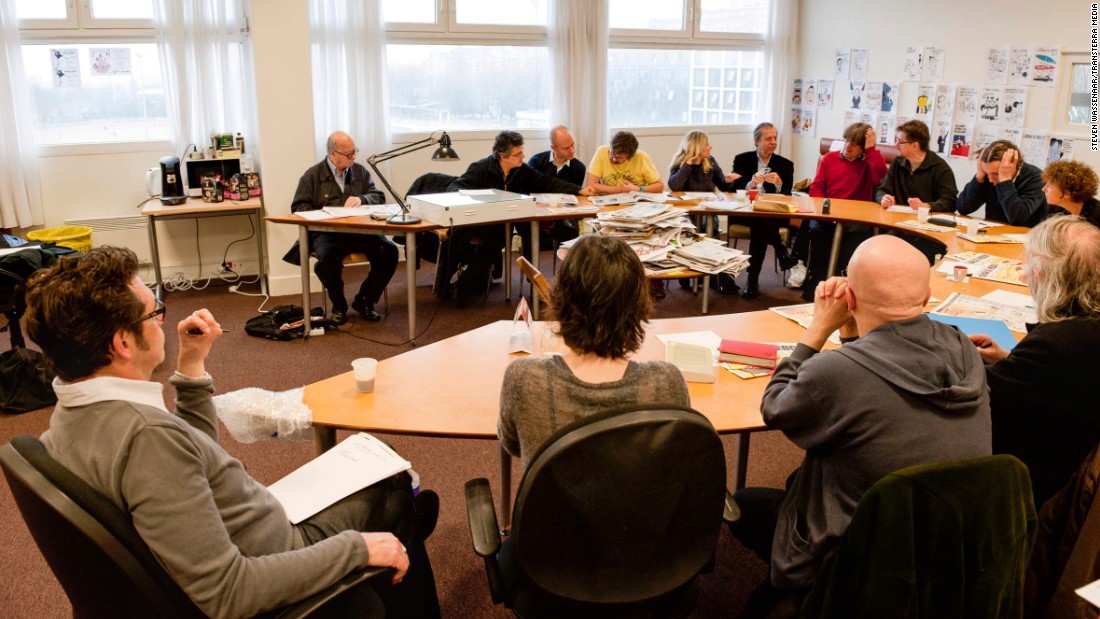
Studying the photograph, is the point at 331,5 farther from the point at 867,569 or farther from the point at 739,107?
the point at 867,569

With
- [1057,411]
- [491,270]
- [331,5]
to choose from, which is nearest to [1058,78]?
[491,270]

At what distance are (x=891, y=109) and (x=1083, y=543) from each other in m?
5.52

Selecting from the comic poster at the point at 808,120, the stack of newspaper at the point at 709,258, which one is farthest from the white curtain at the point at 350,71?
the comic poster at the point at 808,120

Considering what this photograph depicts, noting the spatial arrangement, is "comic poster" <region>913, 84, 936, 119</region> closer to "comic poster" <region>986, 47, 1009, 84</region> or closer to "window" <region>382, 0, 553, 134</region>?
"comic poster" <region>986, 47, 1009, 84</region>

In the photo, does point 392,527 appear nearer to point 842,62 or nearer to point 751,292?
point 751,292

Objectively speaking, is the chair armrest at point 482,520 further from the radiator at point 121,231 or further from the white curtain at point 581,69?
the white curtain at point 581,69

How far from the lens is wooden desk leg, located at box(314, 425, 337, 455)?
211 cm

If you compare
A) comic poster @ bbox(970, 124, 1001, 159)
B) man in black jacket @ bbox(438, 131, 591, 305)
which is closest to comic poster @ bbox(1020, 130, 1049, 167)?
comic poster @ bbox(970, 124, 1001, 159)

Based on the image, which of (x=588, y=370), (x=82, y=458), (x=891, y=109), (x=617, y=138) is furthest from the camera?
(x=891, y=109)

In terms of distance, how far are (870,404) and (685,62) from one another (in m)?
6.31

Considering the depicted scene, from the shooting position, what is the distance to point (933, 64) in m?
6.22

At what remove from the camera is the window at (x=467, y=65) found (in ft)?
20.9

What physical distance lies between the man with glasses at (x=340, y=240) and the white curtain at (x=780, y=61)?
4.06m

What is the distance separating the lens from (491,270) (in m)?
5.71
